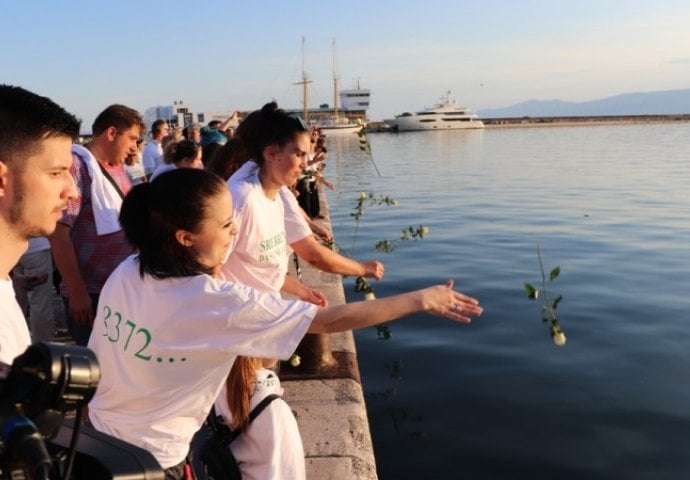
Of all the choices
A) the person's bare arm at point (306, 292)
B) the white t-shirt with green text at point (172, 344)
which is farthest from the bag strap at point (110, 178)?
the white t-shirt with green text at point (172, 344)

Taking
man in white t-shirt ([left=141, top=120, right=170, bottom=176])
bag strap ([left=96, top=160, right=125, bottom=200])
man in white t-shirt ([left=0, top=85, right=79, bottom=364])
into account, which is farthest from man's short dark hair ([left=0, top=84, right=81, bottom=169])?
man in white t-shirt ([left=141, top=120, right=170, bottom=176])

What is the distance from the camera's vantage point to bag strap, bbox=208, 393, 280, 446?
3.06 m

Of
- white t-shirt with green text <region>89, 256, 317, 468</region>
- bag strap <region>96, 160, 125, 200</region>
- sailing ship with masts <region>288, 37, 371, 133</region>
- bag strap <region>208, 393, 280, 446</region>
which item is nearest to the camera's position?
white t-shirt with green text <region>89, 256, 317, 468</region>

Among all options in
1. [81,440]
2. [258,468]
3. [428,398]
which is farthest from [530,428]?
[81,440]

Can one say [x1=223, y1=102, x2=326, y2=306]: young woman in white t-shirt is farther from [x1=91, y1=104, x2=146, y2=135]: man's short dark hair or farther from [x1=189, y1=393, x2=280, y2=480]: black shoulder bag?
[x1=91, y1=104, x2=146, y2=135]: man's short dark hair

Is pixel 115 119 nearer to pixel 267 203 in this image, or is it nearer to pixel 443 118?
pixel 267 203

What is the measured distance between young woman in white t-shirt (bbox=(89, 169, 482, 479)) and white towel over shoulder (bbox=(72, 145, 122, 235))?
192 centimetres

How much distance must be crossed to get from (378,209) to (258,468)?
812 inches

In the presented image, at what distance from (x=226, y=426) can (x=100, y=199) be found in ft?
6.53

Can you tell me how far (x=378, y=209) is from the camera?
23.5 metres

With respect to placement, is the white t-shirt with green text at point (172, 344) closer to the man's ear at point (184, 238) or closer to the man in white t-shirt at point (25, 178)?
the man's ear at point (184, 238)

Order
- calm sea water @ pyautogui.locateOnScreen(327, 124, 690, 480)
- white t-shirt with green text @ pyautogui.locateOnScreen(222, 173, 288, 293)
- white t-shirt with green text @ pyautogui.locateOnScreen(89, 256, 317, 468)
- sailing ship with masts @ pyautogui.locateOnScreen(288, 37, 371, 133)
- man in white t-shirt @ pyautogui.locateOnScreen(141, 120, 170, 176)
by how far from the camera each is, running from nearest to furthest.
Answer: white t-shirt with green text @ pyautogui.locateOnScreen(89, 256, 317, 468)
white t-shirt with green text @ pyautogui.locateOnScreen(222, 173, 288, 293)
calm sea water @ pyautogui.locateOnScreen(327, 124, 690, 480)
man in white t-shirt @ pyautogui.locateOnScreen(141, 120, 170, 176)
sailing ship with masts @ pyautogui.locateOnScreen(288, 37, 371, 133)

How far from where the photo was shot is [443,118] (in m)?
122

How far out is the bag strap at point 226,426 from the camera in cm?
306
